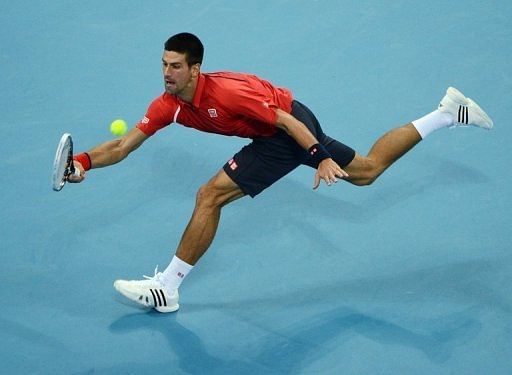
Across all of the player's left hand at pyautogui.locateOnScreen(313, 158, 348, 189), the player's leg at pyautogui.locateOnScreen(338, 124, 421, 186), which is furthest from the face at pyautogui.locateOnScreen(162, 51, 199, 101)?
the player's leg at pyautogui.locateOnScreen(338, 124, 421, 186)

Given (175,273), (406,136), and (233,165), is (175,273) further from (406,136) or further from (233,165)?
(406,136)

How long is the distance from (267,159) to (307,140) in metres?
0.52

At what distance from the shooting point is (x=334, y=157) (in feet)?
24.5

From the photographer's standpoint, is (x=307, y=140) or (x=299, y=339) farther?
(x=299, y=339)

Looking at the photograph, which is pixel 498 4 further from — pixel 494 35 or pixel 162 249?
pixel 162 249

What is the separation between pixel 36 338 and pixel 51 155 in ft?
6.77

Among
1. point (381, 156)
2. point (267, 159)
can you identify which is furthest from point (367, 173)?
point (267, 159)

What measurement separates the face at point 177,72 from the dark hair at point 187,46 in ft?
0.09

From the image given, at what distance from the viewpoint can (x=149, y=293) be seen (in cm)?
711

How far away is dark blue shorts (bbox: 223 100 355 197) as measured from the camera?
23.4ft

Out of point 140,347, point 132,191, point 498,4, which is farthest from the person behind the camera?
point 498,4

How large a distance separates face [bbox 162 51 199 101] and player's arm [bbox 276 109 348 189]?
0.60m

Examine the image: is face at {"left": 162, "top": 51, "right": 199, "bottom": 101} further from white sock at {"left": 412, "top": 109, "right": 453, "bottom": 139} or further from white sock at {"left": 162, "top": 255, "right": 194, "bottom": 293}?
white sock at {"left": 412, "top": 109, "right": 453, "bottom": 139}

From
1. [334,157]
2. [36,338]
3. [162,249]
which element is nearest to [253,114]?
[334,157]
